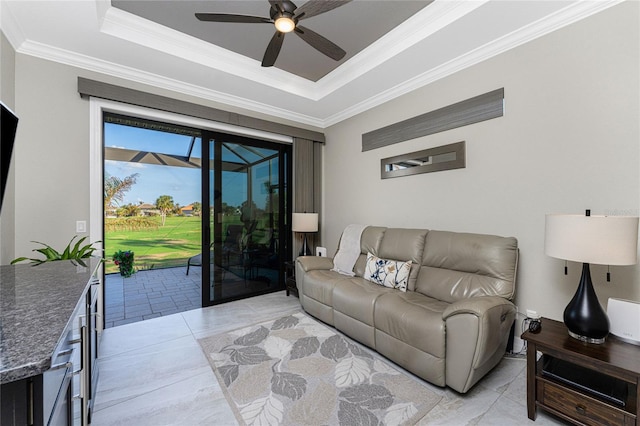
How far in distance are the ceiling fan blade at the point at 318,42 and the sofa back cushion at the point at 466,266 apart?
1.94 meters

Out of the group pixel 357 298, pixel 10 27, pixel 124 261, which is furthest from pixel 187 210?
pixel 357 298

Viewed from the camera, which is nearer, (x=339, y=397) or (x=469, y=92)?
(x=339, y=397)

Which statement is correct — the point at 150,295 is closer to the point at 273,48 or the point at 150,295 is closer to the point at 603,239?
the point at 273,48

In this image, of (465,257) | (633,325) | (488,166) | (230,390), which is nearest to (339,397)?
(230,390)

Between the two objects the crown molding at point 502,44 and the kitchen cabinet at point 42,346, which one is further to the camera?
the crown molding at point 502,44

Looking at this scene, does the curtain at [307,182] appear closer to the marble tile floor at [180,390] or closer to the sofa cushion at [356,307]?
the sofa cushion at [356,307]

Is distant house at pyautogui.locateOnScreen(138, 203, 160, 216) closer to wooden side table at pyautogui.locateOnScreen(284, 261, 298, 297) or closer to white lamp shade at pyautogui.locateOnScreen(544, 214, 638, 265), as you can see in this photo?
wooden side table at pyautogui.locateOnScreen(284, 261, 298, 297)

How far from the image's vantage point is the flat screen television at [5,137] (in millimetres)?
1071

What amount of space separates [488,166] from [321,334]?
2301 millimetres

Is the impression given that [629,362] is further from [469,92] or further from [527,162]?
[469,92]

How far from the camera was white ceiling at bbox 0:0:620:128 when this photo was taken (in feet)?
7.00

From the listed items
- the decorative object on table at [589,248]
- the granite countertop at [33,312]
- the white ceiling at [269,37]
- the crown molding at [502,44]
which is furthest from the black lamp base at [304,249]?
the decorative object on table at [589,248]

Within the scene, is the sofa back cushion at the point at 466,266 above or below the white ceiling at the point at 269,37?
below

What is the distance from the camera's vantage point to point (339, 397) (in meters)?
1.84
